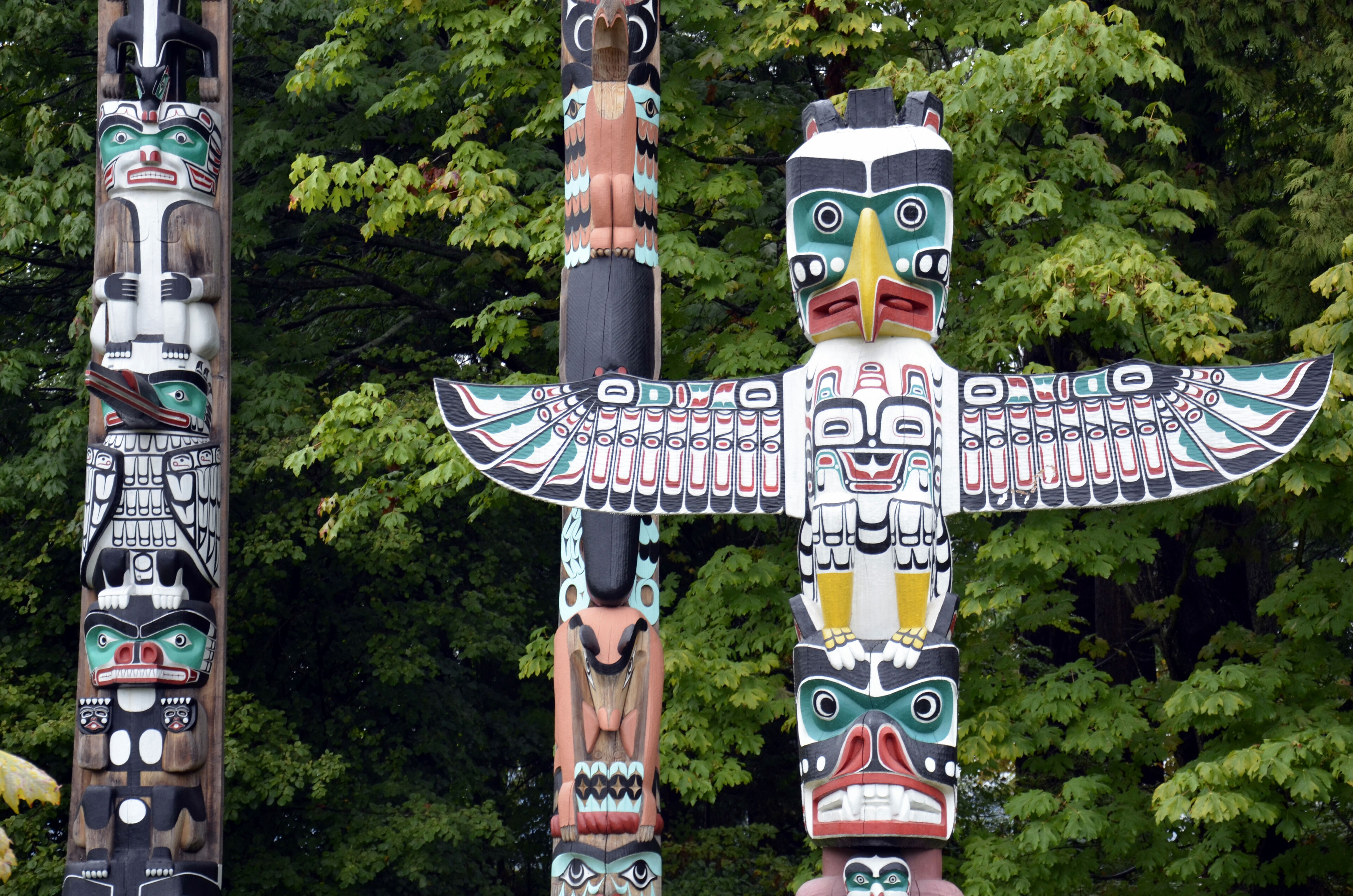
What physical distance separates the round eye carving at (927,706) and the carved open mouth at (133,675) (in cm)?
475

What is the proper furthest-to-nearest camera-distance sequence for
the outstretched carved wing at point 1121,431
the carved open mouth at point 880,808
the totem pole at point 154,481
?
the totem pole at point 154,481
the outstretched carved wing at point 1121,431
the carved open mouth at point 880,808

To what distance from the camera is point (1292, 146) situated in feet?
40.4

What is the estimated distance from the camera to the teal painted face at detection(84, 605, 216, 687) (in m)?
8.80

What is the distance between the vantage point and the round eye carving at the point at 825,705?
5934 millimetres

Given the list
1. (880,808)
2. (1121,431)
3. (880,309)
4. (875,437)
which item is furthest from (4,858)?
(1121,431)

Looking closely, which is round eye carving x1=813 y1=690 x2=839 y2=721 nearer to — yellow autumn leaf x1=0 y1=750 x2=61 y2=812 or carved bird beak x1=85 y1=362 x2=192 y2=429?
yellow autumn leaf x1=0 y1=750 x2=61 y2=812

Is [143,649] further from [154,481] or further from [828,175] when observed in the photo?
[828,175]

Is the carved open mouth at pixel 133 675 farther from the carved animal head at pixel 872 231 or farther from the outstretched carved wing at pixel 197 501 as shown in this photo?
the carved animal head at pixel 872 231

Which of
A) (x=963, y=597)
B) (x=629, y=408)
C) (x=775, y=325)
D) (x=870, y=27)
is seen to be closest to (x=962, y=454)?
(x=629, y=408)

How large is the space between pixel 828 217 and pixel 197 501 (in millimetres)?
4579

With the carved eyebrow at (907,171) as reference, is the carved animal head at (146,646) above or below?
below

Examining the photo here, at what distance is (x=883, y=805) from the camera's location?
5.70 m

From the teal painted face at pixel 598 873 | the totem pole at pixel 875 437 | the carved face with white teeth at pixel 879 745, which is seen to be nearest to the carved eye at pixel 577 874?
the teal painted face at pixel 598 873

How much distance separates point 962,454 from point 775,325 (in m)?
4.87
